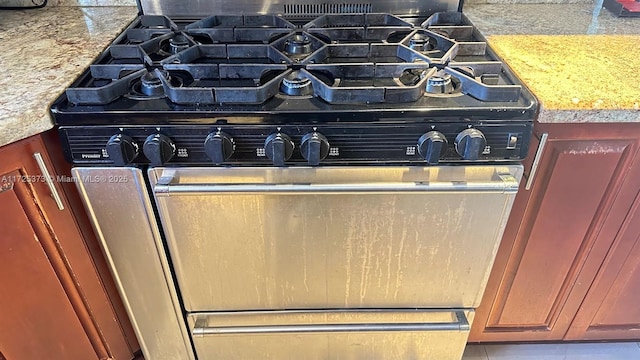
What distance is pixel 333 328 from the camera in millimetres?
1244

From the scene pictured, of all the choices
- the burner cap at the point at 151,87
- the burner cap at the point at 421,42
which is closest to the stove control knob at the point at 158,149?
the burner cap at the point at 151,87

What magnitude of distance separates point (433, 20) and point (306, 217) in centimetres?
67

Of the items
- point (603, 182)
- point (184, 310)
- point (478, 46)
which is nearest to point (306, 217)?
point (184, 310)

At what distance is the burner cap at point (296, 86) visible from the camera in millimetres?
948

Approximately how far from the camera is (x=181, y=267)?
1112 mm

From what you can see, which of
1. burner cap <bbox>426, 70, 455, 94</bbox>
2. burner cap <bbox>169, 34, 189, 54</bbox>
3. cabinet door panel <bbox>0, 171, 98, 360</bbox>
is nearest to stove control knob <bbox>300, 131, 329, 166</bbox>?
burner cap <bbox>426, 70, 455, 94</bbox>

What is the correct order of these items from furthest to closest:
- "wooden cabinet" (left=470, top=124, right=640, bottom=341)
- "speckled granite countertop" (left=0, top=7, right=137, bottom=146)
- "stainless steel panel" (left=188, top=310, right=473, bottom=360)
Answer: "stainless steel panel" (left=188, top=310, right=473, bottom=360) → "wooden cabinet" (left=470, top=124, right=640, bottom=341) → "speckled granite countertop" (left=0, top=7, right=137, bottom=146)

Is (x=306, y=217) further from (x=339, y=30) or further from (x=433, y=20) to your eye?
(x=433, y=20)

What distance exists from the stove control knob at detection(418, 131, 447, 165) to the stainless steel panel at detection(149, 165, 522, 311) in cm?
5

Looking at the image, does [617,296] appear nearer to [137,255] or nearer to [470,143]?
[470,143]

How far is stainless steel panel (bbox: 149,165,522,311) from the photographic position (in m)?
0.97

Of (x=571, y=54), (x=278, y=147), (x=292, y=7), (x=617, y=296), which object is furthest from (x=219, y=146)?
(x=617, y=296)

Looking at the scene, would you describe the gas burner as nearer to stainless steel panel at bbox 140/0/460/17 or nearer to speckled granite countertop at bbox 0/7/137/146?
speckled granite countertop at bbox 0/7/137/146

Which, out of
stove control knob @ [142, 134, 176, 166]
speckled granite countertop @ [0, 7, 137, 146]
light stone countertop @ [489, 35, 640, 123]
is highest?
speckled granite countertop @ [0, 7, 137, 146]
